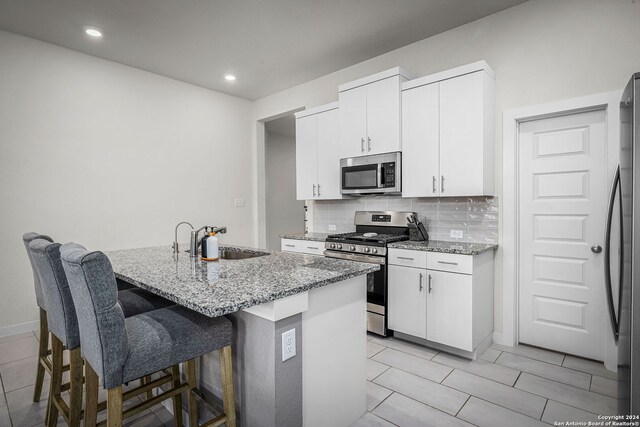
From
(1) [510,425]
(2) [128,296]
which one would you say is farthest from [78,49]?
(1) [510,425]

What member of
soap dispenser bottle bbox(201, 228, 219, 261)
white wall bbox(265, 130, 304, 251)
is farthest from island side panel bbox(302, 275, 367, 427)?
white wall bbox(265, 130, 304, 251)

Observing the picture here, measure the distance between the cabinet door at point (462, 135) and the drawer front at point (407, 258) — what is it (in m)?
0.61

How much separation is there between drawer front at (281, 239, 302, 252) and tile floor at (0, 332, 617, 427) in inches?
59.4

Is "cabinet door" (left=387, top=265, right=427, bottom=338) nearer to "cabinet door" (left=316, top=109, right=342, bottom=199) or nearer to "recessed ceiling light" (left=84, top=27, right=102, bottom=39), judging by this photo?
"cabinet door" (left=316, top=109, right=342, bottom=199)

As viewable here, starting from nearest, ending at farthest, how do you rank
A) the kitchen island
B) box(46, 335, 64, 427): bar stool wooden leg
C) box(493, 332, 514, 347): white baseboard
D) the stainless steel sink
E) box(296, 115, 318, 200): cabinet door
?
the kitchen island < box(46, 335, 64, 427): bar stool wooden leg < the stainless steel sink < box(493, 332, 514, 347): white baseboard < box(296, 115, 318, 200): cabinet door

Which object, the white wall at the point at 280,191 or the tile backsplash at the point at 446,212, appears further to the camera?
the white wall at the point at 280,191

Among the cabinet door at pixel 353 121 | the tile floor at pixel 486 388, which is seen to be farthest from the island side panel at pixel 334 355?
the cabinet door at pixel 353 121

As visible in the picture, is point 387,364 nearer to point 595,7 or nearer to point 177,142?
point 595,7

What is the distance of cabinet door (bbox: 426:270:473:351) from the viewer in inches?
104

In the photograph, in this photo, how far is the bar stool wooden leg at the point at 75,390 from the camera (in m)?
1.63

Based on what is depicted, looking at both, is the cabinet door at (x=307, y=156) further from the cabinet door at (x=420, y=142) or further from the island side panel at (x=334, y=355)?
the island side panel at (x=334, y=355)

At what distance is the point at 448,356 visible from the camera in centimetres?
279

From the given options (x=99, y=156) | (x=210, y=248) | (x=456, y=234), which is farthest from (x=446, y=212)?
(x=99, y=156)

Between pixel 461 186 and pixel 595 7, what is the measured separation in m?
1.62
